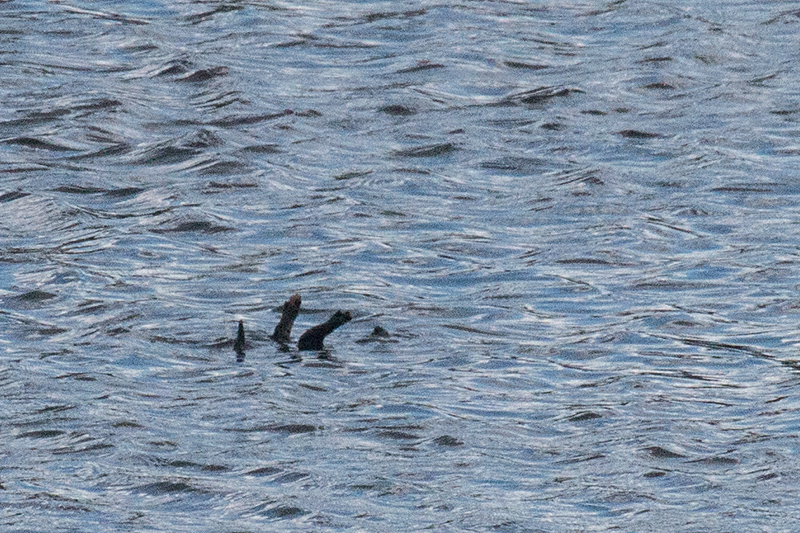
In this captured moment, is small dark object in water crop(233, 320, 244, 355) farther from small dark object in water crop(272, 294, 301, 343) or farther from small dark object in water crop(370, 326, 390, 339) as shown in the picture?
small dark object in water crop(370, 326, 390, 339)

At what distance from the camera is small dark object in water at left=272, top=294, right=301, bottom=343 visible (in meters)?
7.79

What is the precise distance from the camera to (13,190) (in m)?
10.3

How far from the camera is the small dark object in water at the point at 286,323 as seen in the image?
7785 millimetres

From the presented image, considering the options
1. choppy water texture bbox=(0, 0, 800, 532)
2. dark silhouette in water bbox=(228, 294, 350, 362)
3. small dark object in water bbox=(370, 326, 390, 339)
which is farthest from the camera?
small dark object in water bbox=(370, 326, 390, 339)

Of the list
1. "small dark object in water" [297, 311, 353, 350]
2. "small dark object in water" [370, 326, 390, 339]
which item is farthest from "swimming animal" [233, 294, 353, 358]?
"small dark object in water" [370, 326, 390, 339]

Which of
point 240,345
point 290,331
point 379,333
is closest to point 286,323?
point 290,331

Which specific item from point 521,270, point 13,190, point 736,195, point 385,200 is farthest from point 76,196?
point 736,195

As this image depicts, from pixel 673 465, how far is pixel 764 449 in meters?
0.39

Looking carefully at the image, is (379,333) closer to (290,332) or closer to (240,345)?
(290,332)

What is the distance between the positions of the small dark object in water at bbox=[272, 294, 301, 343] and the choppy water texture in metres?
0.20

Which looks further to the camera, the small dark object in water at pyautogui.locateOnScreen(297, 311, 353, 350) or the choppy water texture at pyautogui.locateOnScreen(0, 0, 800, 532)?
the small dark object in water at pyautogui.locateOnScreen(297, 311, 353, 350)

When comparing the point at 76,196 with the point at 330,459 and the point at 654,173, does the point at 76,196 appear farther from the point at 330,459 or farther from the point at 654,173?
the point at 330,459

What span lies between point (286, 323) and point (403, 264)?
4.67 ft

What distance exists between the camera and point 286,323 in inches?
311
